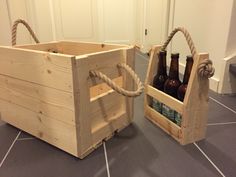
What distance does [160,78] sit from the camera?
0.77m

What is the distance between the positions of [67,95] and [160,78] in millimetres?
375

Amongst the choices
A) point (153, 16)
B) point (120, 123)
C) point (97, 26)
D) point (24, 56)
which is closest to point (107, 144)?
point (120, 123)

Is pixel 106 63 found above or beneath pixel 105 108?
above

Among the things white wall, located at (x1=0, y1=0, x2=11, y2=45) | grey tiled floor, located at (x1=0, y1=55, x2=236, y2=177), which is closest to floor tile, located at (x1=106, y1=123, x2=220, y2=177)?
grey tiled floor, located at (x1=0, y1=55, x2=236, y2=177)

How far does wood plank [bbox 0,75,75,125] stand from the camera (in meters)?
0.54

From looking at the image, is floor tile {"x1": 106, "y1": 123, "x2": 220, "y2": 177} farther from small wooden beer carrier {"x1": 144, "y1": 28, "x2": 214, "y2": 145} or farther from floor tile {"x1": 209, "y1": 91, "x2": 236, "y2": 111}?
floor tile {"x1": 209, "y1": 91, "x2": 236, "y2": 111}

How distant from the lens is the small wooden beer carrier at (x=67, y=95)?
0.52 m

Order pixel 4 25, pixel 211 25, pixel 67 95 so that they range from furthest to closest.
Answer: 1. pixel 4 25
2. pixel 211 25
3. pixel 67 95

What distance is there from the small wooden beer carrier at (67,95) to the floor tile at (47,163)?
22mm

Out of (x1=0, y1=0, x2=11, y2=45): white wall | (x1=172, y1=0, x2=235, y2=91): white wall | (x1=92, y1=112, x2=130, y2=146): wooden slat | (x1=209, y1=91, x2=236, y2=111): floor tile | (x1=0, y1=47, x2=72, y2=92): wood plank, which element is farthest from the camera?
(x1=0, y1=0, x2=11, y2=45): white wall

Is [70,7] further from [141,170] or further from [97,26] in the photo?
[141,170]

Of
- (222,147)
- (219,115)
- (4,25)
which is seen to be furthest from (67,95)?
(4,25)

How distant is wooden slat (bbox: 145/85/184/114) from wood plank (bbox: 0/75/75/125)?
309 millimetres

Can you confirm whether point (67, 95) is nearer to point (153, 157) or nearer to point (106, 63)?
point (106, 63)
